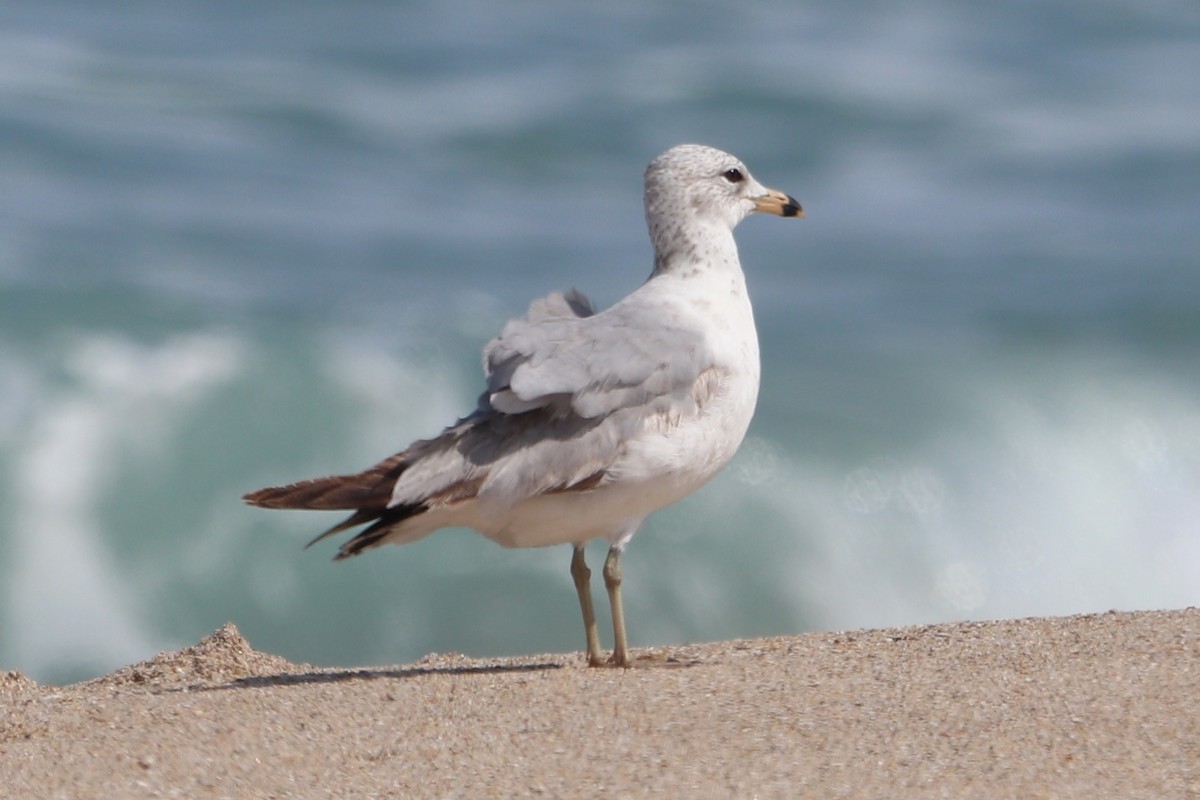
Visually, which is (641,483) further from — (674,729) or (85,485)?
(85,485)

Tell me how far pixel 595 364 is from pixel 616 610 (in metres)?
0.88

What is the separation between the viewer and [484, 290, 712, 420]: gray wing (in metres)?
5.19

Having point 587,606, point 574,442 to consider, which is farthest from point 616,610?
point 574,442

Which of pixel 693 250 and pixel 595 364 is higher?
pixel 693 250

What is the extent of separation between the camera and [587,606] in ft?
18.7

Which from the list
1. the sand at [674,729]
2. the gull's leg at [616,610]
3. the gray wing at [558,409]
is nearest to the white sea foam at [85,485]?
the sand at [674,729]

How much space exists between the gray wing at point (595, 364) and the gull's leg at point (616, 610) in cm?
60

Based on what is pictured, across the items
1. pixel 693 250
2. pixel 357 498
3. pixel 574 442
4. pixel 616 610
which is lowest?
pixel 616 610

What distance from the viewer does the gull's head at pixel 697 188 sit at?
235 inches

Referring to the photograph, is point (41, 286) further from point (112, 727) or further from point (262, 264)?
point (112, 727)

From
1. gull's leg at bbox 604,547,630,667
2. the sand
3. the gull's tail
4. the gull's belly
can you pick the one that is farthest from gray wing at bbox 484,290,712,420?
the sand

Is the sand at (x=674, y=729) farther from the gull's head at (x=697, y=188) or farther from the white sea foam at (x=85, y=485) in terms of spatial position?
the white sea foam at (x=85, y=485)

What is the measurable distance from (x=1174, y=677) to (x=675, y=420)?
62.0 inches

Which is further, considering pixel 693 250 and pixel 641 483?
pixel 693 250
